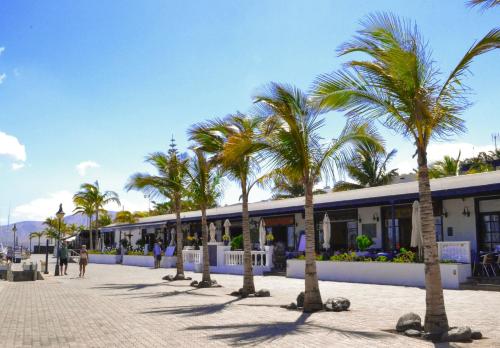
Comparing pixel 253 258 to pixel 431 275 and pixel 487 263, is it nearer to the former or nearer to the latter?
pixel 487 263

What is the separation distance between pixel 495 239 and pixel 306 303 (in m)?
10.6

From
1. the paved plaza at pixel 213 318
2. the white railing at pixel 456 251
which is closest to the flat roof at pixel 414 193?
the white railing at pixel 456 251

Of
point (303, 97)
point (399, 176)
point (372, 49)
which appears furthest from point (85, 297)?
point (399, 176)

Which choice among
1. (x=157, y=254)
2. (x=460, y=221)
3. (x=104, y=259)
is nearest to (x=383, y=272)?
(x=460, y=221)

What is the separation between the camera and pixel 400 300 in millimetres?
12914

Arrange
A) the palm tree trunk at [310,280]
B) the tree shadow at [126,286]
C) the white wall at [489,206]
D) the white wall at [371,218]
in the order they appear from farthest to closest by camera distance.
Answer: the white wall at [371,218] → the white wall at [489,206] → the tree shadow at [126,286] → the palm tree trunk at [310,280]

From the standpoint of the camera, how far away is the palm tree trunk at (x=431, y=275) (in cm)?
834

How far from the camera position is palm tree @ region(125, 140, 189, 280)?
20828 millimetres

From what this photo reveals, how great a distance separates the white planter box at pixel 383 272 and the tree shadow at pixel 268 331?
7.28 m

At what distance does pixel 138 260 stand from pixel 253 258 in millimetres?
13116

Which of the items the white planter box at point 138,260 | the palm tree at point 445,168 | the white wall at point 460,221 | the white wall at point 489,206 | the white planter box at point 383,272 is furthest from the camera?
the palm tree at point 445,168

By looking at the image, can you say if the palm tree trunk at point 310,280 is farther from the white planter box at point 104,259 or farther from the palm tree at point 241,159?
the white planter box at point 104,259

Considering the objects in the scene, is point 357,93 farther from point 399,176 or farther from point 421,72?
point 399,176

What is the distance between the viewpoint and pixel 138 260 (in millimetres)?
34281
